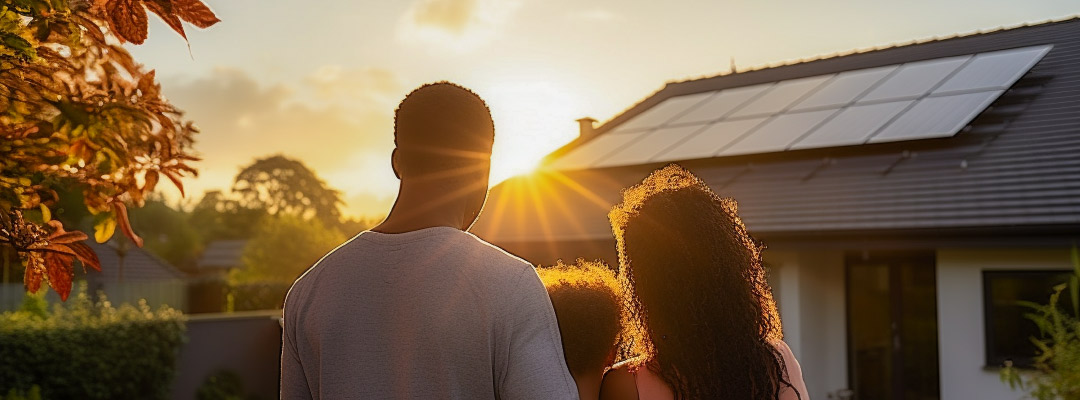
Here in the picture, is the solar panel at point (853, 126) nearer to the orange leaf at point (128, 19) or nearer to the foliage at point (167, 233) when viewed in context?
the orange leaf at point (128, 19)

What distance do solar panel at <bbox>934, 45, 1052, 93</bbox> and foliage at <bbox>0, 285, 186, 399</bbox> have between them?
10813mm

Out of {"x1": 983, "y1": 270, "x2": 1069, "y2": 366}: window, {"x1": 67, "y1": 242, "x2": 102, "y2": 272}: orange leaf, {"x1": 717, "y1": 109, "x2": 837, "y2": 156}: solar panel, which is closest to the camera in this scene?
{"x1": 67, "y1": 242, "x2": 102, "y2": 272}: orange leaf

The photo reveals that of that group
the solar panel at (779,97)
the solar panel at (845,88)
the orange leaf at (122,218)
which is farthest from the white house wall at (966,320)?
the orange leaf at (122,218)

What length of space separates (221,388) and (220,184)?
64366mm

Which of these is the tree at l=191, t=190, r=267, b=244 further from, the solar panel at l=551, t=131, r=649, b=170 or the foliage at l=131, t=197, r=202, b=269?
the solar panel at l=551, t=131, r=649, b=170

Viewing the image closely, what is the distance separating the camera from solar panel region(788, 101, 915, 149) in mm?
12367

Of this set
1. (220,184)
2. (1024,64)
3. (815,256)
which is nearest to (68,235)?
(815,256)

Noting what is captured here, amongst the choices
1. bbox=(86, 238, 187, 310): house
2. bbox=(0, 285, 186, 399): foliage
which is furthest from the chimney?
bbox=(86, 238, 187, 310): house

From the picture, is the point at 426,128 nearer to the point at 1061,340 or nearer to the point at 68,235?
the point at 68,235

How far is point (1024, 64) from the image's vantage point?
1286 cm

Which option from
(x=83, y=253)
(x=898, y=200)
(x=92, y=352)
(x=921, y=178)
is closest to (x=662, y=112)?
(x=921, y=178)

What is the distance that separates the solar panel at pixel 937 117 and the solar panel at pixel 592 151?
4.51m

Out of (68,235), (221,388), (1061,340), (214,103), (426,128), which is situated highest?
(214,103)

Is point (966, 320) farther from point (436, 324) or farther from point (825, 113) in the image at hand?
point (436, 324)
